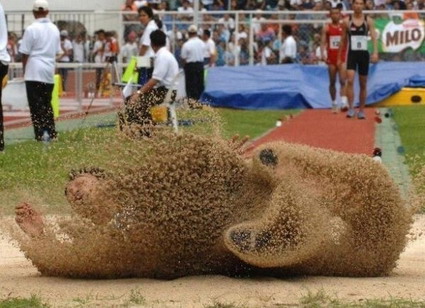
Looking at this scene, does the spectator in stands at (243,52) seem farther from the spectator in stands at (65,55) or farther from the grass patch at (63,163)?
the grass patch at (63,163)

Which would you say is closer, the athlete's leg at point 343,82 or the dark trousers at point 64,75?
the athlete's leg at point 343,82

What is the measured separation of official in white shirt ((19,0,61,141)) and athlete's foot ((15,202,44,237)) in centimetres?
1023

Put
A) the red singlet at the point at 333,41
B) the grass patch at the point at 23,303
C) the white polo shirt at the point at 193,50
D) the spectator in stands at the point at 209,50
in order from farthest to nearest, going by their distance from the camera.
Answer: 1. the spectator in stands at the point at 209,50
2. the white polo shirt at the point at 193,50
3. the red singlet at the point at 333,41
4. the grass patch at the point at 23,303

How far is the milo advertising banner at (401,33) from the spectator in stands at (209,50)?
3.69 meters

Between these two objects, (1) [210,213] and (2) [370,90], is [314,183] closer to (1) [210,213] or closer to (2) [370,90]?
(1) [210,213]

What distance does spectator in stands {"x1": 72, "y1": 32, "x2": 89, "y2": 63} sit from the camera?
28859 mm

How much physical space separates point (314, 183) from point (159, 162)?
2.92 ft

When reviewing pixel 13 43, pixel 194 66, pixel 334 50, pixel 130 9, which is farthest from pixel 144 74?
pixel 130 9

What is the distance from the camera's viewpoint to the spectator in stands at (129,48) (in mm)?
29120

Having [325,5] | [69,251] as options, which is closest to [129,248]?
[69,251]

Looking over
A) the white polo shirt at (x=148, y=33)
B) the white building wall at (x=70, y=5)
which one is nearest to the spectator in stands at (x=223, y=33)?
the white building wall at (x=70, y=5)

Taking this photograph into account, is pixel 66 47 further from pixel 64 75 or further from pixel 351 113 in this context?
pixel 351 113

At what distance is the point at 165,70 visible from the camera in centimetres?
1712

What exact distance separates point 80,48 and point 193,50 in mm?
2607
